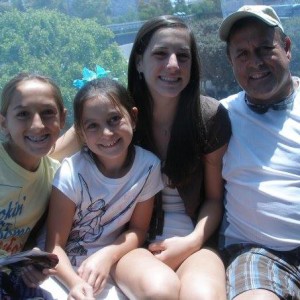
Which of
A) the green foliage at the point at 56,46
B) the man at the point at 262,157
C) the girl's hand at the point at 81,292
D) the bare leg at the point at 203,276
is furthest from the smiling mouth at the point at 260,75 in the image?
the girl's hand at the point at 81,292

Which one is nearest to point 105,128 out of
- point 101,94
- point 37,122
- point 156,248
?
point 101,94

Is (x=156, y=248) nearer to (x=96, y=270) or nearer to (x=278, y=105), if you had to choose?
(x=96, y=270)

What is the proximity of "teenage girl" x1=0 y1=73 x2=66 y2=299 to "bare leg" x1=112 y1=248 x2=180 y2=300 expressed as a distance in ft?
1.24

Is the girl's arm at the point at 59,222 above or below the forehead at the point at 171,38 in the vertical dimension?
below

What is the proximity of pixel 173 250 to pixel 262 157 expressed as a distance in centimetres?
47

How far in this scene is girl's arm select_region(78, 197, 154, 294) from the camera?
1.66 meters

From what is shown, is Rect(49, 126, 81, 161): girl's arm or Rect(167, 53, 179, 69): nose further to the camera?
Rect(49, 126, 81, 161): girl's arm

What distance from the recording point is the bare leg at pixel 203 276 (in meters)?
1.54

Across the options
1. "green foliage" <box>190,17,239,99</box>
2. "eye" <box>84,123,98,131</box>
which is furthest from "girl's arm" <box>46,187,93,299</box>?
"green foliage" <box>190,17,239,99</box>

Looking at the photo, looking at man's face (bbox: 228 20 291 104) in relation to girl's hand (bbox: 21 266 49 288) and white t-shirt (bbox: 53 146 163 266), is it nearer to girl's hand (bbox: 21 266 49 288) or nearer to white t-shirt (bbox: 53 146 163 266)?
white t-shirt (bbox: 53 146 163 266)

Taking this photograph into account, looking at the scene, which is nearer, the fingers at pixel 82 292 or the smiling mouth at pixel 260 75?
the fingers at pixel 82 292

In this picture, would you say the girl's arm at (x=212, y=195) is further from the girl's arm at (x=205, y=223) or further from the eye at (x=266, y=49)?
the eye at (x=266, y=49)

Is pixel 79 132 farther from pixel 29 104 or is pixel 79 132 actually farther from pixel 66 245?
pixel 66 245

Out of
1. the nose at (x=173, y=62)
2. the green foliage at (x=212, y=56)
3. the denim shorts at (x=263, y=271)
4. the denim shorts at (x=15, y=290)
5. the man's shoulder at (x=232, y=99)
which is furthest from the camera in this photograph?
the green foliage at (x=212, y=56)
